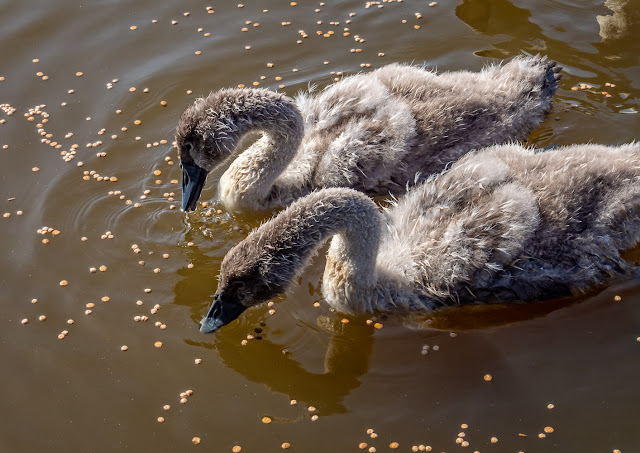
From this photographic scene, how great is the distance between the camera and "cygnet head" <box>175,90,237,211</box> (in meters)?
6.83

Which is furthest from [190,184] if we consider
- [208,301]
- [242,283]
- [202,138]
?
[242,283]

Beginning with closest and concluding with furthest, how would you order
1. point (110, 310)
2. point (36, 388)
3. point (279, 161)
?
point (36, 388)
point (110, 310)
point (279, 161)

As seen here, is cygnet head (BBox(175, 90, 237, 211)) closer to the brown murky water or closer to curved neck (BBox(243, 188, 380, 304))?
the brown murky water

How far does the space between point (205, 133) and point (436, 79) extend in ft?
7.54

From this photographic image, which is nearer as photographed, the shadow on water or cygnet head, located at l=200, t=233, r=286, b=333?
cygnet head, located at l=200, t=233, r=286, b=333

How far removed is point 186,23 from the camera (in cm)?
989

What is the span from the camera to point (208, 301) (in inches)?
271

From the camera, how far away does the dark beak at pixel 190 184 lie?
23.6 ft

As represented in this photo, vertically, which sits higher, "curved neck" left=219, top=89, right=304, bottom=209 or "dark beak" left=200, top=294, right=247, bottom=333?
"curved neck" left=219, top=89, right=304, bottom=209

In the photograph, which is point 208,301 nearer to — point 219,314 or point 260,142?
point 219,314

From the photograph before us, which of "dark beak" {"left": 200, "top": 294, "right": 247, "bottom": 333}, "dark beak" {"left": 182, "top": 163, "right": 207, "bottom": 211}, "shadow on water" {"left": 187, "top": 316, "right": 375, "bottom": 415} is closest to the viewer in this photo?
"dark beak" {"left": 200, "top": 294, "right": 247, "bottom": 333}

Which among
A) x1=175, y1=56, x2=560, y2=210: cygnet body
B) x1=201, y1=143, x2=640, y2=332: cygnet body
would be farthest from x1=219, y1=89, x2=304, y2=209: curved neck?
x1=201, y1=143, x2=640, y2=332: cygnet body

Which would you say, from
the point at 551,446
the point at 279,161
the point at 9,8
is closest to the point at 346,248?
the point at 279,161

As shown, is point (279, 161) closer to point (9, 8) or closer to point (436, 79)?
point (436, 79)
